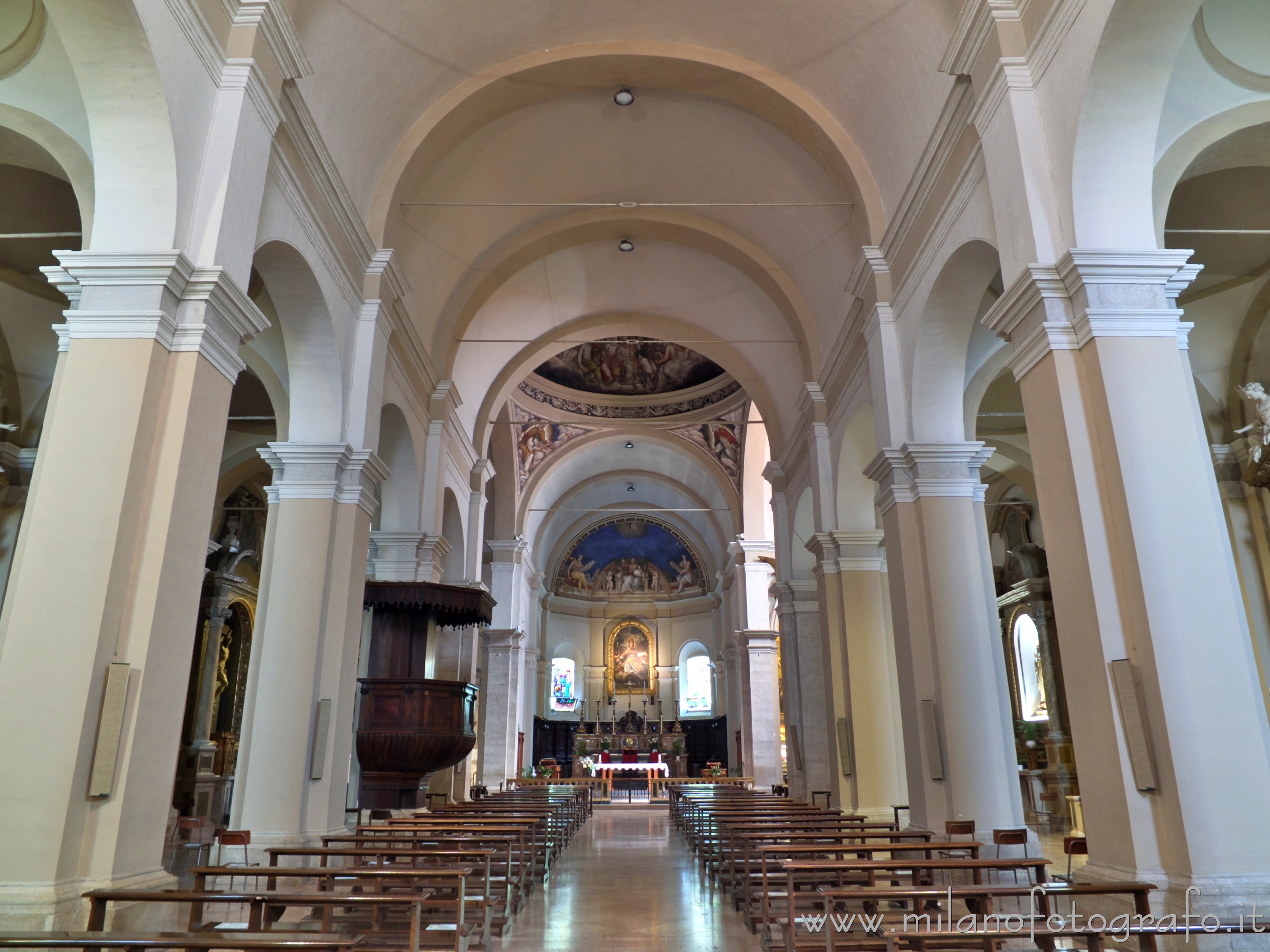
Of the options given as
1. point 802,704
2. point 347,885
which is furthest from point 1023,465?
point 347,885

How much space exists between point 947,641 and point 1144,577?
10.5ft

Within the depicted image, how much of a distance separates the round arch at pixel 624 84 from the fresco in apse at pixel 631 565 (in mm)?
21022

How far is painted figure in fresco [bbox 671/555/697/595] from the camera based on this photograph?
102 ft

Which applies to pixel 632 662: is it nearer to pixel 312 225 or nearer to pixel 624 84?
pixel 624 84

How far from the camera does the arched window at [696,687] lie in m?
31.1

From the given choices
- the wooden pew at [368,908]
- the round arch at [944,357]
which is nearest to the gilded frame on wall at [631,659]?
the round arch at [944,357]

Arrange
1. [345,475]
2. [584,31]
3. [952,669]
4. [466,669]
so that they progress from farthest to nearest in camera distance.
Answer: [466,669]
[584,31]
[345,475]
[952,669]

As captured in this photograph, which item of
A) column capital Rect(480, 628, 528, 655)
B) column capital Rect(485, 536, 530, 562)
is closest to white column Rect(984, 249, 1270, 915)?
column capital Rect(480, 628, 528, 655)

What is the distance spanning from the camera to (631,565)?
31641mm

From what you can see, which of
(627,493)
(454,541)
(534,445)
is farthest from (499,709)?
(627,493)

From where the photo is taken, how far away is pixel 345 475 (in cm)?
841

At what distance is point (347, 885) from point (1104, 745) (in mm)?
5818

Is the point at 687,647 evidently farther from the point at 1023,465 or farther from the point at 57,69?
the point at 57,69

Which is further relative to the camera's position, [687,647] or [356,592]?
[687,647]
